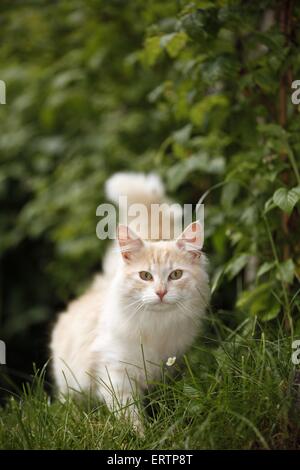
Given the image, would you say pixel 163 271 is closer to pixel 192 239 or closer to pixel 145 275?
pixel 145 275

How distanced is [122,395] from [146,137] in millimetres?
2946

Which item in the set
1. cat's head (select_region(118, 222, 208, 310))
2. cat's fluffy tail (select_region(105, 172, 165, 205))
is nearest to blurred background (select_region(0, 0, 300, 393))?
cat's fluffy tail (select_region(105, 172, 165, 205))

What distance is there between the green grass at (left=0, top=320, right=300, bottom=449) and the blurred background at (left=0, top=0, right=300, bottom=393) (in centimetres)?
37

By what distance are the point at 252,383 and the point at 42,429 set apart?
2.51ft

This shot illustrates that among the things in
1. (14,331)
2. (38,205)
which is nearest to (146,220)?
(38,205)

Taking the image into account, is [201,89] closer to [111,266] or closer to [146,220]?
[146,220]

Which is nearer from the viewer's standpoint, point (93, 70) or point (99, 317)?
point (99, 317)

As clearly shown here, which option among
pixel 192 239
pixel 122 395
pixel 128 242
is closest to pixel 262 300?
pixel 192 239

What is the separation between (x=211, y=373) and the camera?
8.17 ft

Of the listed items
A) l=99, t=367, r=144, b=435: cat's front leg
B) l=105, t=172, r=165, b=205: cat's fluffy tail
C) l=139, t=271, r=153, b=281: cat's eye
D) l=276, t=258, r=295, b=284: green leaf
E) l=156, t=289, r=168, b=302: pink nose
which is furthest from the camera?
l=105, t=172, r=165, b=205: cat's fluffy tail

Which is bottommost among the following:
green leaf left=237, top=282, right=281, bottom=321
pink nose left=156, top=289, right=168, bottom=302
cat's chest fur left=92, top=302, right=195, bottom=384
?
cat's chest fur left=92, top=302, right=195, bottom=384

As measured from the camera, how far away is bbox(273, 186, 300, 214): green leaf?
8.55 ft

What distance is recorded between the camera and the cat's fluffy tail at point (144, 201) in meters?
3.25

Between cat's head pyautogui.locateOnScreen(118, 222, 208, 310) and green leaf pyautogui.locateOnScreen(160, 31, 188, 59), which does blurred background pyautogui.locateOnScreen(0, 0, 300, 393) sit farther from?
cat's head pyautogui.locateOnScreen(118, 222, 208, 310)
